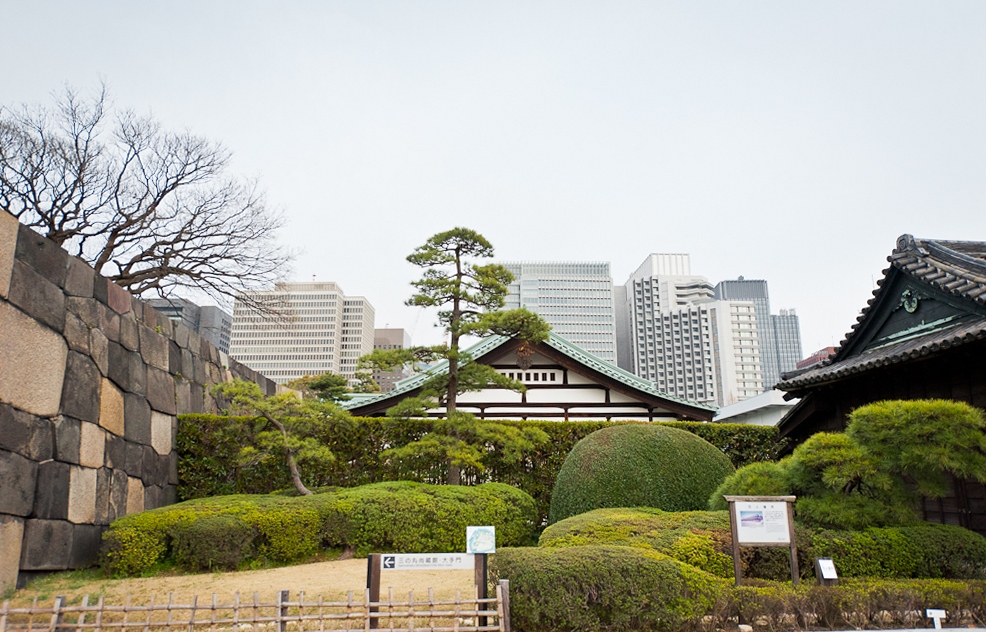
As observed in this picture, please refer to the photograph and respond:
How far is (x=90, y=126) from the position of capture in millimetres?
16031

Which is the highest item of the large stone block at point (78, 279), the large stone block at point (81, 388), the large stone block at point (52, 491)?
the large stone block at point (78, 279)

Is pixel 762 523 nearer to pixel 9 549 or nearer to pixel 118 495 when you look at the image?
pixel 9 549

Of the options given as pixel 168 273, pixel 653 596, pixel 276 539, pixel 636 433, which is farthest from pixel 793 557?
pixel 168 273

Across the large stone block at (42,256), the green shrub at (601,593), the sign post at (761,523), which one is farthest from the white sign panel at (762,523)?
the large stone block at (42,256)

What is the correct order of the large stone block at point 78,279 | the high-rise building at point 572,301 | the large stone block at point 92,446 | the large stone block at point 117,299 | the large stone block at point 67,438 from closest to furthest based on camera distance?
the large stone block at point 67,438
the large stone block at point 92,446
the large stone block at point 78,279
the large stone block at point 117,299
the high-rise building at point 572,301

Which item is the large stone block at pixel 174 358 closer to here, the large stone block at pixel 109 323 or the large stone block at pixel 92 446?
the large stone block at pixel 109 323

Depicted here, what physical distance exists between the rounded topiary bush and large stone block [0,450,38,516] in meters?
7.48

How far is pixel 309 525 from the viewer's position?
10070 millimetres

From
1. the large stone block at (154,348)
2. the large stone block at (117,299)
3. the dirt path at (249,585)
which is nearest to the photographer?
the dirt path at (249,585)

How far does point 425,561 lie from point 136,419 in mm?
7901

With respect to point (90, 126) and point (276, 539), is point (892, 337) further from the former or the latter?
point (90, 126)

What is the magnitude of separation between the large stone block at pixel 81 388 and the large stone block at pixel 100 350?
0.13 metres

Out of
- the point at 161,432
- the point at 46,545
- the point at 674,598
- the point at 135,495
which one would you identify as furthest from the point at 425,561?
the point at 161,432

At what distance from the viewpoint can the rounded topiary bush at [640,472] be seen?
374 inches
